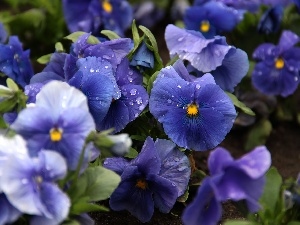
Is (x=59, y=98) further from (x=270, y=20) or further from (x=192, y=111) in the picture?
(x=270, y=20)

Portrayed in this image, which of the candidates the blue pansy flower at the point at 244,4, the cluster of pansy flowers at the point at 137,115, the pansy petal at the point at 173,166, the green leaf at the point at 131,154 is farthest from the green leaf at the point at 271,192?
the blue pansy flower at the point at 244,4

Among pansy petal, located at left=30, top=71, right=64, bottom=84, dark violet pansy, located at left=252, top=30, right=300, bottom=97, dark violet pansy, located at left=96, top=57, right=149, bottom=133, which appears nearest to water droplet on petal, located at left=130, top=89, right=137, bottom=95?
dark violet pansy, located at left=96, top=57, right=149, bottom=133

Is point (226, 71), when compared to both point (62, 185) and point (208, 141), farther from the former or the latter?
point (62, 185)

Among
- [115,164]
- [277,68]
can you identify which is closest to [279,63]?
[277,68]

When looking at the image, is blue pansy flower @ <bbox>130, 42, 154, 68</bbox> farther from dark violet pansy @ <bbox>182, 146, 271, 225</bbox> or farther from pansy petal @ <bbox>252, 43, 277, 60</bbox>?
pansy petal @ <bbox>252, 43, 277, 60</bbox>

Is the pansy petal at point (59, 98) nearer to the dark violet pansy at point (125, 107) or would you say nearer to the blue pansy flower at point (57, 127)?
the blue pansy flower at point (57, 127)

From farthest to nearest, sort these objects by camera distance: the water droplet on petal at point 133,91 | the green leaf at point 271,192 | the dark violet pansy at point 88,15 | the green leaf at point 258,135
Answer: the dark violet pansy at point 88,15 → the green leaf at point 258,135 → the water droplet on petal at point 133,91 → the green leaf at point 271,192
